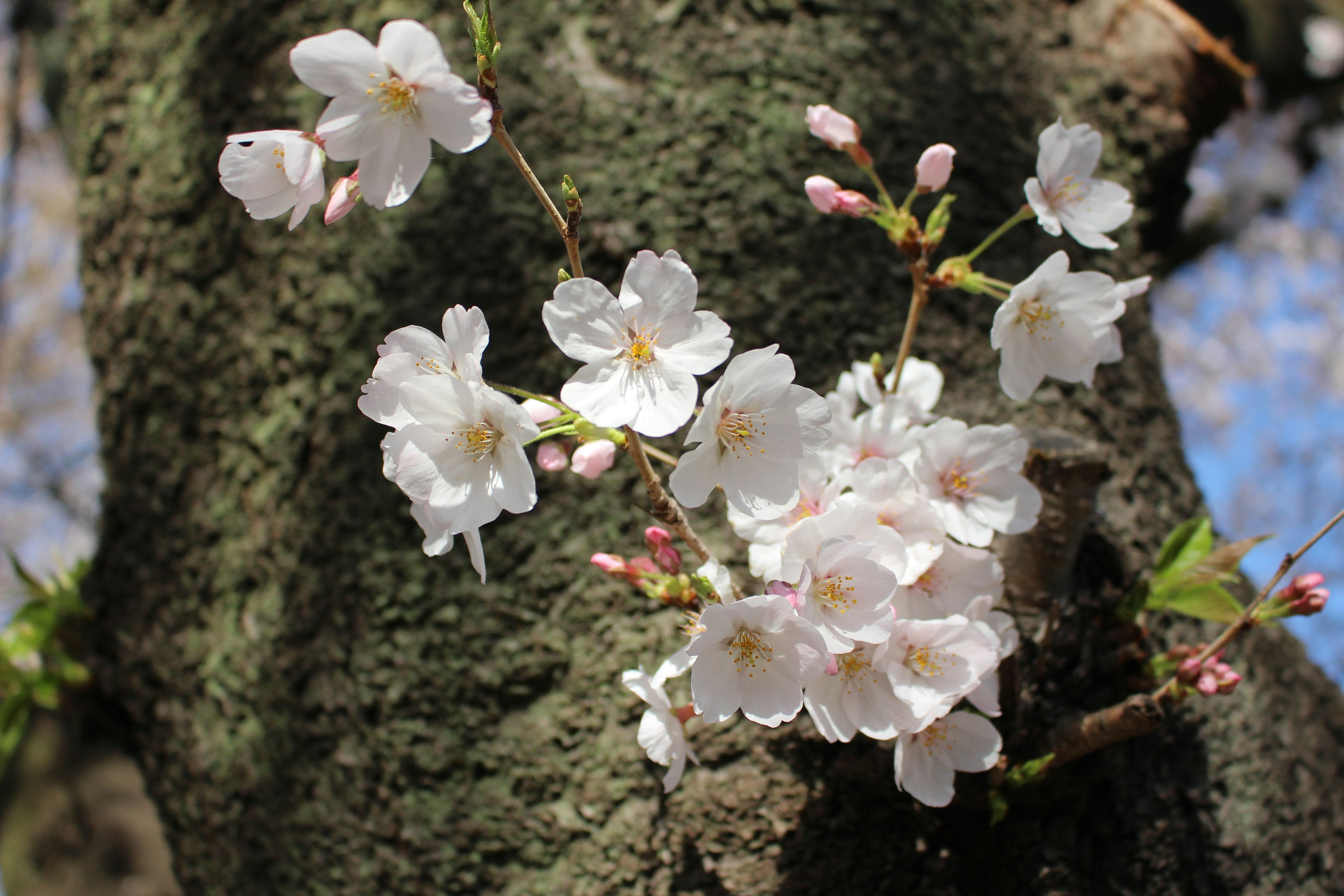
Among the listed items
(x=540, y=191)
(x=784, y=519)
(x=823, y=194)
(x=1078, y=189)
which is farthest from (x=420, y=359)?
(x=1078, y=189)

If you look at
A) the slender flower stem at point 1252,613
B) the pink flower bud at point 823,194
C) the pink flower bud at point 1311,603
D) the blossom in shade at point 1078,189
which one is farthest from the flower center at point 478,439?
the pink flower bud at point 1311,603

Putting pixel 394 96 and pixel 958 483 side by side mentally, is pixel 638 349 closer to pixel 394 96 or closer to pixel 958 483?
pixel 394 96

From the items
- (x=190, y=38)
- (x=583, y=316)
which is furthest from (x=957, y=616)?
(x=190, y=38)

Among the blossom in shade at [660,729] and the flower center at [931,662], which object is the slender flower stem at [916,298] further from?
the blossom in shade at [660,729]

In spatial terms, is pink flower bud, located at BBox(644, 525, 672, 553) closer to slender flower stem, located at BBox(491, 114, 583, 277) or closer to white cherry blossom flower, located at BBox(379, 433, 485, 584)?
white cherry blossom flower, located at BBox(379, 433, 485, 584)

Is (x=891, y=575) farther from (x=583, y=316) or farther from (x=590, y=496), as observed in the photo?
(x=590, y=496)

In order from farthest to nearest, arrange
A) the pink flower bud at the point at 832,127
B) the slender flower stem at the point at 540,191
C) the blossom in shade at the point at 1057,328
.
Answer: the pink flower bud at the point at 832,127
the blossom in shade at the point at 1057,328
the slender flower stem at the point at 540,191
